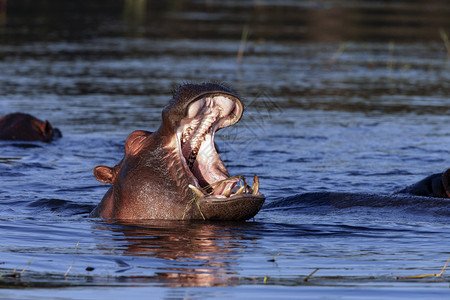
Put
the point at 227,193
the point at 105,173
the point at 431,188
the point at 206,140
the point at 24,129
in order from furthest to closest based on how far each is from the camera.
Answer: the point at 24,129 → the point at 431,188 → the point at 105,173 → the point at 206,140 → the point at 227,193

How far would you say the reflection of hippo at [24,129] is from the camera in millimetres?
10406

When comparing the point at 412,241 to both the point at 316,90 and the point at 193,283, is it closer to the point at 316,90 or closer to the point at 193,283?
the point at 193,283

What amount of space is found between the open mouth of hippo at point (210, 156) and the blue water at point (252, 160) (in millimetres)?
261

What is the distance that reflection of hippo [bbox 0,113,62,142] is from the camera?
1041cm

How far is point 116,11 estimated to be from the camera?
3112 cm

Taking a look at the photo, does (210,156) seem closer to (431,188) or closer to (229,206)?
(229,206)

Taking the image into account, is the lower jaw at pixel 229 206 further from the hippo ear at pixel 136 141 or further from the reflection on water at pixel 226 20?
the reflection on water at pixel 226 20

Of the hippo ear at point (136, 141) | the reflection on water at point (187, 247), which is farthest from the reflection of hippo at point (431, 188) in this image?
the hippo ear at point (136, 141)

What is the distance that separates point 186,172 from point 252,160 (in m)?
4.34

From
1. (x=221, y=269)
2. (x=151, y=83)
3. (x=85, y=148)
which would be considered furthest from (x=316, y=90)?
(x=221, y=269)

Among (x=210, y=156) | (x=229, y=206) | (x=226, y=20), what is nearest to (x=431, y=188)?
(x=210, y=156)

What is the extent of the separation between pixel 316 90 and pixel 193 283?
34.5 ft

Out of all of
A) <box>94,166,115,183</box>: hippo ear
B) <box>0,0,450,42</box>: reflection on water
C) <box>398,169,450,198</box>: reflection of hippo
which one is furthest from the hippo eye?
<box>0,0,450,42</box>: reflection on water

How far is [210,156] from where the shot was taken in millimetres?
5434
